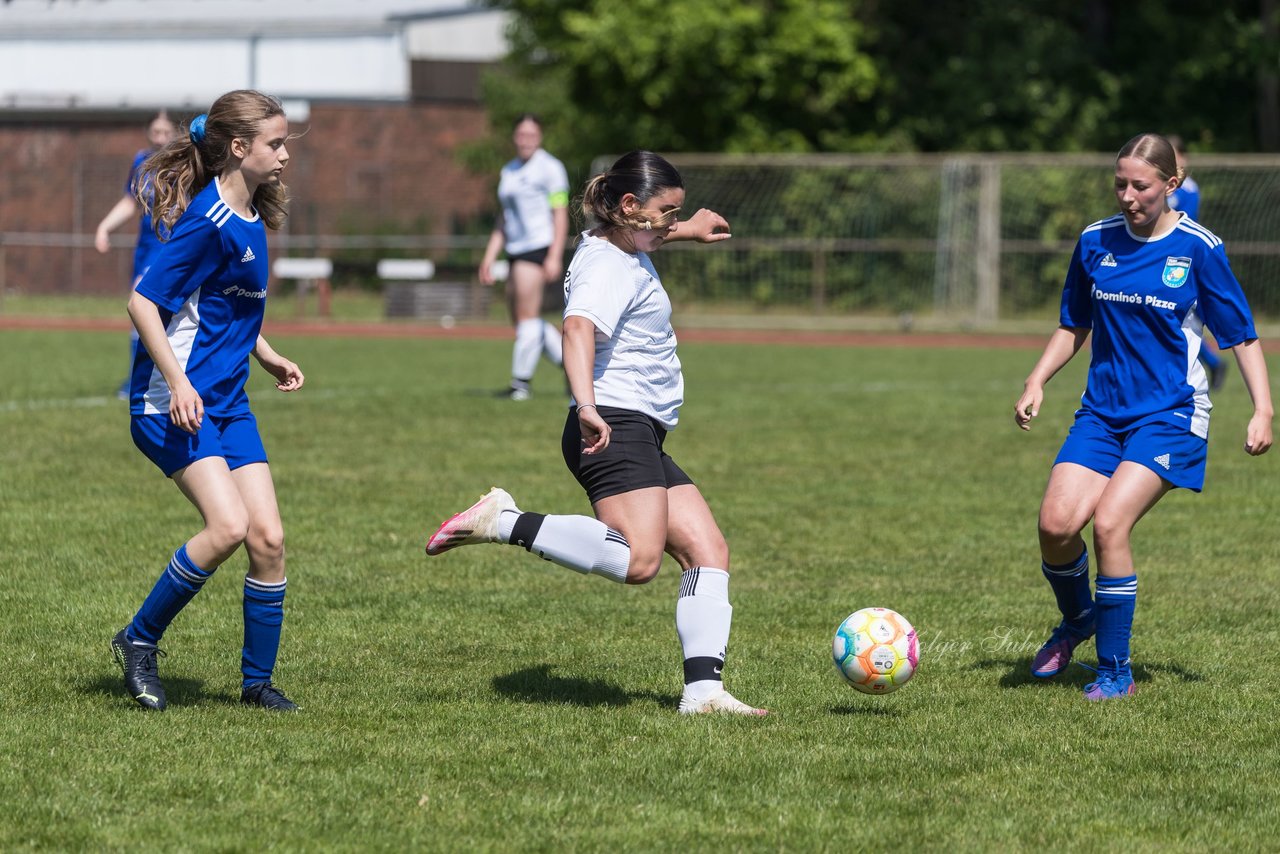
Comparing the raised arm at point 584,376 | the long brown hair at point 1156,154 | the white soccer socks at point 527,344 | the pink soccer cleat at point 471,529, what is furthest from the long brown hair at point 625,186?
the white soccer socks at point 527,344

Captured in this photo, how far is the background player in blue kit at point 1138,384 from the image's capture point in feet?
18.6

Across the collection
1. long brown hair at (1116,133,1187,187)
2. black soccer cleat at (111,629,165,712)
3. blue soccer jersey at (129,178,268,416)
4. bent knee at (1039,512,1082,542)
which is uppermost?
long brown hair at (1116,133,1187,187)

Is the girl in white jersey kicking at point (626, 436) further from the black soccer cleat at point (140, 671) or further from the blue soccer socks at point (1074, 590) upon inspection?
the blue soccer socks at point (1074, 590)

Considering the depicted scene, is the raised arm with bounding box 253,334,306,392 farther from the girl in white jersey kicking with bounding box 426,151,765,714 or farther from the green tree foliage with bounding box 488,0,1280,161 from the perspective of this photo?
the green tree foliage with bounding box 488,0,1280,161

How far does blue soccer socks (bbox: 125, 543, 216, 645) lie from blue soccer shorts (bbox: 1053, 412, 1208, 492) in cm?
285

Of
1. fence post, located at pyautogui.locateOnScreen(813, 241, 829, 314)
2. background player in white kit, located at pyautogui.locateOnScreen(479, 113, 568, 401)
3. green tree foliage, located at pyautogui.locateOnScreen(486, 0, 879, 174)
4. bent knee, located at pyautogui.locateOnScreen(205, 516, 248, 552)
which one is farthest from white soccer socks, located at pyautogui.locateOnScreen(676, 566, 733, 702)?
green tree foliage, located at pyautogui.locateOnScreen(486, 0, 879, 174)

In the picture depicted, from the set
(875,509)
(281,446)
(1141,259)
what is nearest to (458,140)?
(281,446)

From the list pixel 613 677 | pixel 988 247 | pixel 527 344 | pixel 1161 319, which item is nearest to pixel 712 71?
pixel 988 247

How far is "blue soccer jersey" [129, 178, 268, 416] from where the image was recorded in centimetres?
509

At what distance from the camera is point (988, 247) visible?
Result: 88.9 feet

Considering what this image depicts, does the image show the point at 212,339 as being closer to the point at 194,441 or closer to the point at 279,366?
the point at 194,441

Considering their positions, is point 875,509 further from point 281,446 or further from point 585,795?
point 585,795

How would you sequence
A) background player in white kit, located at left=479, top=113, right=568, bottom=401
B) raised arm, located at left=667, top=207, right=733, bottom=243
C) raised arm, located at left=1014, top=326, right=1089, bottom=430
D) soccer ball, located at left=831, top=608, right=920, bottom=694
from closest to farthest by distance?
soccer ball, located at left=831, top=608, right=920, bottom=694
raised arm, located at left=667, top=207, right=733, bottom=243
raised arm, located at left=1014, top=326, right=1089, bottom=430
background player in white kit, located at left=479, top=113, right=568, bottom=401

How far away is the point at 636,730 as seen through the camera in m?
5.20
